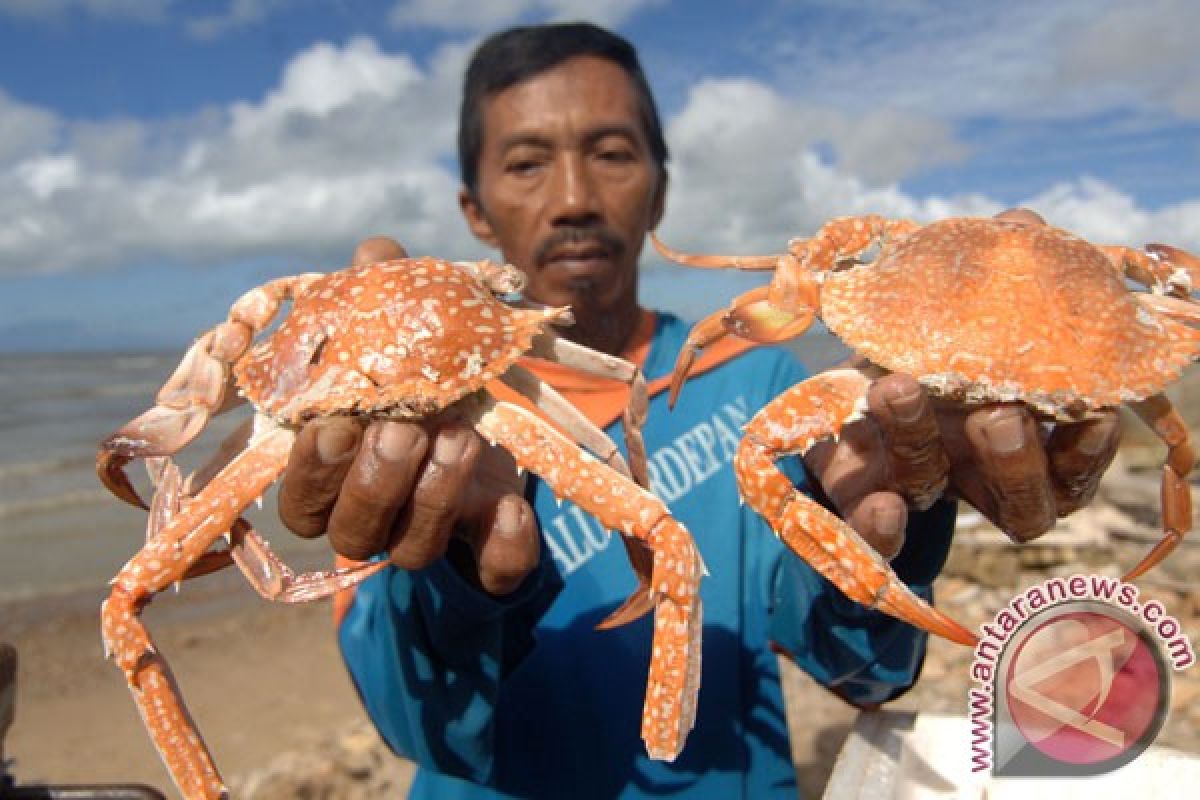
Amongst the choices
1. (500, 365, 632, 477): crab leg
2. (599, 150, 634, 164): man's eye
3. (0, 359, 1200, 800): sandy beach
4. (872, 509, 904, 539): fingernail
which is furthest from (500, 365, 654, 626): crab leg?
(0, 359, 1200, 800): sandy beach

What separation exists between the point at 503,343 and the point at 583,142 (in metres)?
1.16

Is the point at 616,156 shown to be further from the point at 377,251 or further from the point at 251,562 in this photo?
the point at 251,562

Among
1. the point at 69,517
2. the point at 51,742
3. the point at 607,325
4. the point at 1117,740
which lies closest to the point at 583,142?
the point at 607,325

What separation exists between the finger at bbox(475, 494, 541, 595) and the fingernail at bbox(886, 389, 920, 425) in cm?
77

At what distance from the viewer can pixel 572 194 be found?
9.02 feet

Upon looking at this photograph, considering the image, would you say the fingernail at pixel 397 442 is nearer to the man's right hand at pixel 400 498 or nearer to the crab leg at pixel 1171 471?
the man's right hand at pixel 400 498

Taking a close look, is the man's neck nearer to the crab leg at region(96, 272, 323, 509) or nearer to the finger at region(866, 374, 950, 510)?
the crab leg at region(96, 272, 323, 509)

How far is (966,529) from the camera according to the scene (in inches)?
225

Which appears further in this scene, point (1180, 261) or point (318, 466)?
point (1180, 261)

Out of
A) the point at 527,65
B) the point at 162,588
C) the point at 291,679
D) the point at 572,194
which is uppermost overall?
the point at 527,65

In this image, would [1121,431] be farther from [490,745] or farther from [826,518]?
[490,745]

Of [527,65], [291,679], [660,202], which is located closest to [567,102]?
[527,65]

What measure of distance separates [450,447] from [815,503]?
0.75m

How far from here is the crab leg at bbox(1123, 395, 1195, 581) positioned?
5.78 feet
